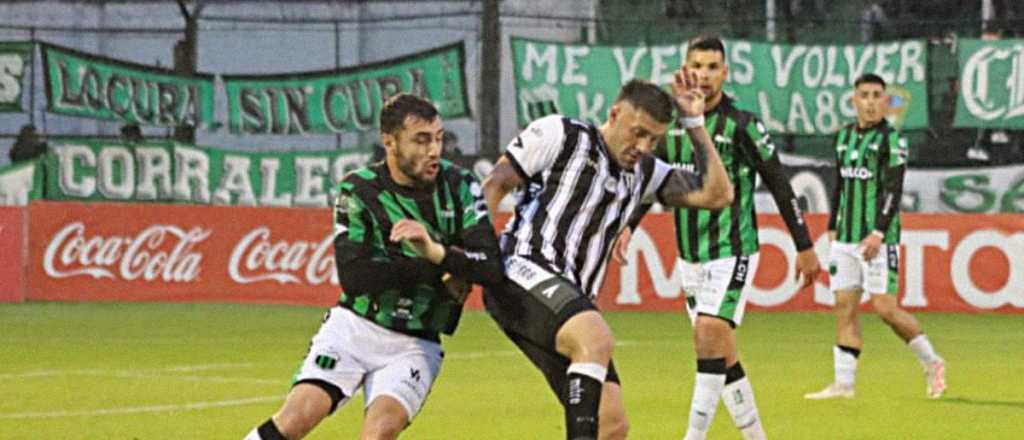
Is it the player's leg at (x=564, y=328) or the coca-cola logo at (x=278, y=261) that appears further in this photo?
the coca-cola logo at (x=278, y=261)

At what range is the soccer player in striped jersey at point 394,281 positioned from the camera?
8.77 meters

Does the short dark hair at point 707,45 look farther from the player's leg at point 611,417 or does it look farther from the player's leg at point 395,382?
the player's leg at point 395,382

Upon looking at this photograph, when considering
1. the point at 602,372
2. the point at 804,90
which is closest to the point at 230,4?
the point at 804,90

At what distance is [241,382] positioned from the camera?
15688 millimetres

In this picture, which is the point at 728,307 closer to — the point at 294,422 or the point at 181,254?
the point at 294,422

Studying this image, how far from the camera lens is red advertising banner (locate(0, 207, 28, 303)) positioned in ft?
79.2

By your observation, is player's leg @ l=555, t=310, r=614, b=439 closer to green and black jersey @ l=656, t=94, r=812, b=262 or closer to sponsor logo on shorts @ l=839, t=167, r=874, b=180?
green and black jersey @ l=656, t=94, r=812, b=262

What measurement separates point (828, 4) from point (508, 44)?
4719mm

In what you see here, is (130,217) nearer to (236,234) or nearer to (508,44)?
(236,234)

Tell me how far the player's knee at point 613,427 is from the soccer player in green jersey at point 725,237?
92.0 inches

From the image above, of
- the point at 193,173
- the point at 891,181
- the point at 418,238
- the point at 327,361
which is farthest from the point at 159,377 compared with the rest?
the point at 193,173

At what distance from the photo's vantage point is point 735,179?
11.7 m

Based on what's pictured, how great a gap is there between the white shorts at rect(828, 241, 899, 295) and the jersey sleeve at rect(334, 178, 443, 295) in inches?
270

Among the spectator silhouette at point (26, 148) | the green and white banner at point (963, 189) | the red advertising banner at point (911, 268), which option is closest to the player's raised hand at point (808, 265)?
the red advertising banner at point (911, 268)
